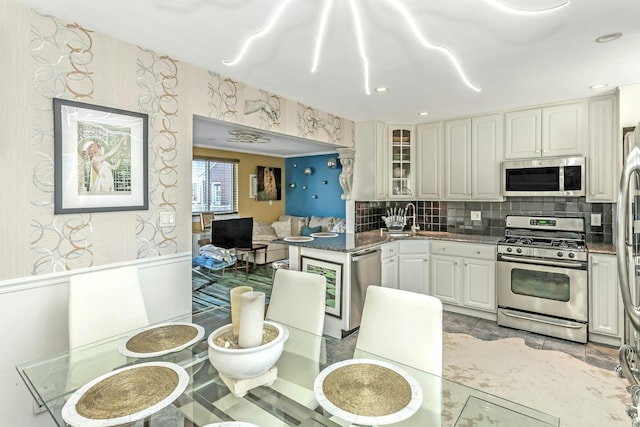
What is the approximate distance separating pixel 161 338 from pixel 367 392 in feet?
3.52

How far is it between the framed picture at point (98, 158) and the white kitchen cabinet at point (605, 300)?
13.0ft

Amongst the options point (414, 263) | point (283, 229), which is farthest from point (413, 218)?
point (283, 229)

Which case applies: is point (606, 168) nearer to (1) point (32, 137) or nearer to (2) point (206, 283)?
(1) point (32, 137)

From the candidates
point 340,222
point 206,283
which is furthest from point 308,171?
point 206,283

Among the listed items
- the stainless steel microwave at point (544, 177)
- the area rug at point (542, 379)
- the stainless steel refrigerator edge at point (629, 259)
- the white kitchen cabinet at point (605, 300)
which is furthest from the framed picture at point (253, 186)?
the stainless steel refrigerator edge at point (629, 259)

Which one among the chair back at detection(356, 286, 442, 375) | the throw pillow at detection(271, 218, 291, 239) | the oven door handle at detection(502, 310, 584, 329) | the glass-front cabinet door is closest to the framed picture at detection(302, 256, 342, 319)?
the chair back at detection(356, 286, 442, 375)

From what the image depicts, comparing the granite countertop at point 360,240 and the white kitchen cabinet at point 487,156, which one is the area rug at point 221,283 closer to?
the granite countertop at point 360,240

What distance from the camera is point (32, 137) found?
1795 mm

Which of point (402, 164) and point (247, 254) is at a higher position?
point (402, 164)

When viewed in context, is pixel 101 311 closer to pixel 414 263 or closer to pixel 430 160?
pixel 414 263

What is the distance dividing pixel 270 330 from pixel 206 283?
396 centimetres

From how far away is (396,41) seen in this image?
6.96 ft

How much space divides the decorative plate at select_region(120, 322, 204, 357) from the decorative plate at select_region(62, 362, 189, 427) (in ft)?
0.49

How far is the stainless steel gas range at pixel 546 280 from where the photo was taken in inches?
124
